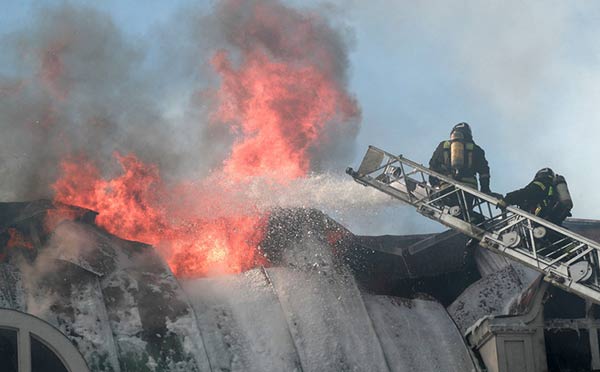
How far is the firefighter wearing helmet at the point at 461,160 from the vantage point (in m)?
19.1

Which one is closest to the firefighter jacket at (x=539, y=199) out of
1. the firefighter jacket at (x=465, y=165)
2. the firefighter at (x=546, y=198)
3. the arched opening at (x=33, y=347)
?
the firefighter at (x=546, y=198)

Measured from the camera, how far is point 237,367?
15.8 meters

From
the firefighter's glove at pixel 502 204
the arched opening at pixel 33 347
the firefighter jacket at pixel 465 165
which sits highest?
the firefighter jacket at pixel 465 165

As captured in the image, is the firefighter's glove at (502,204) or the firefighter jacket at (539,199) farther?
the firefighter jacket at (539,199)

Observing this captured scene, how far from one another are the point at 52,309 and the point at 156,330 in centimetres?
190

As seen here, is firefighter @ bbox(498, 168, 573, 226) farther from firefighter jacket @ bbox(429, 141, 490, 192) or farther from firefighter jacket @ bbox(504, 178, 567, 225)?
firefighter jacket @ bbox(429, 141, 490, 192)

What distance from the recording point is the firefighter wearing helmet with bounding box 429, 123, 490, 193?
19078 millimetres

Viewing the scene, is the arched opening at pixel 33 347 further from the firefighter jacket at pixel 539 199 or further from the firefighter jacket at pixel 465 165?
the firefighter jacket at pixel 539 199

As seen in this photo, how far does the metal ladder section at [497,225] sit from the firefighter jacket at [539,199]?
79 centimetres

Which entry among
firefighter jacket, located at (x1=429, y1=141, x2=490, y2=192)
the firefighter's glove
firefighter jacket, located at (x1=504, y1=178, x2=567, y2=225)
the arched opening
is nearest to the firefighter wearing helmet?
firefighter jacket, located at (x1=429, y1=141, x2=490, y2=192)

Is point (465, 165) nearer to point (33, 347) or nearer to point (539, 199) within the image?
point (539, 199)

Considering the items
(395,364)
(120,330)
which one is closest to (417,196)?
(395,364)

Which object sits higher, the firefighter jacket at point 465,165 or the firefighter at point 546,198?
the firefighter jacket at point 465,165

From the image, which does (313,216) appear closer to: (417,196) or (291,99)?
(417,196)
